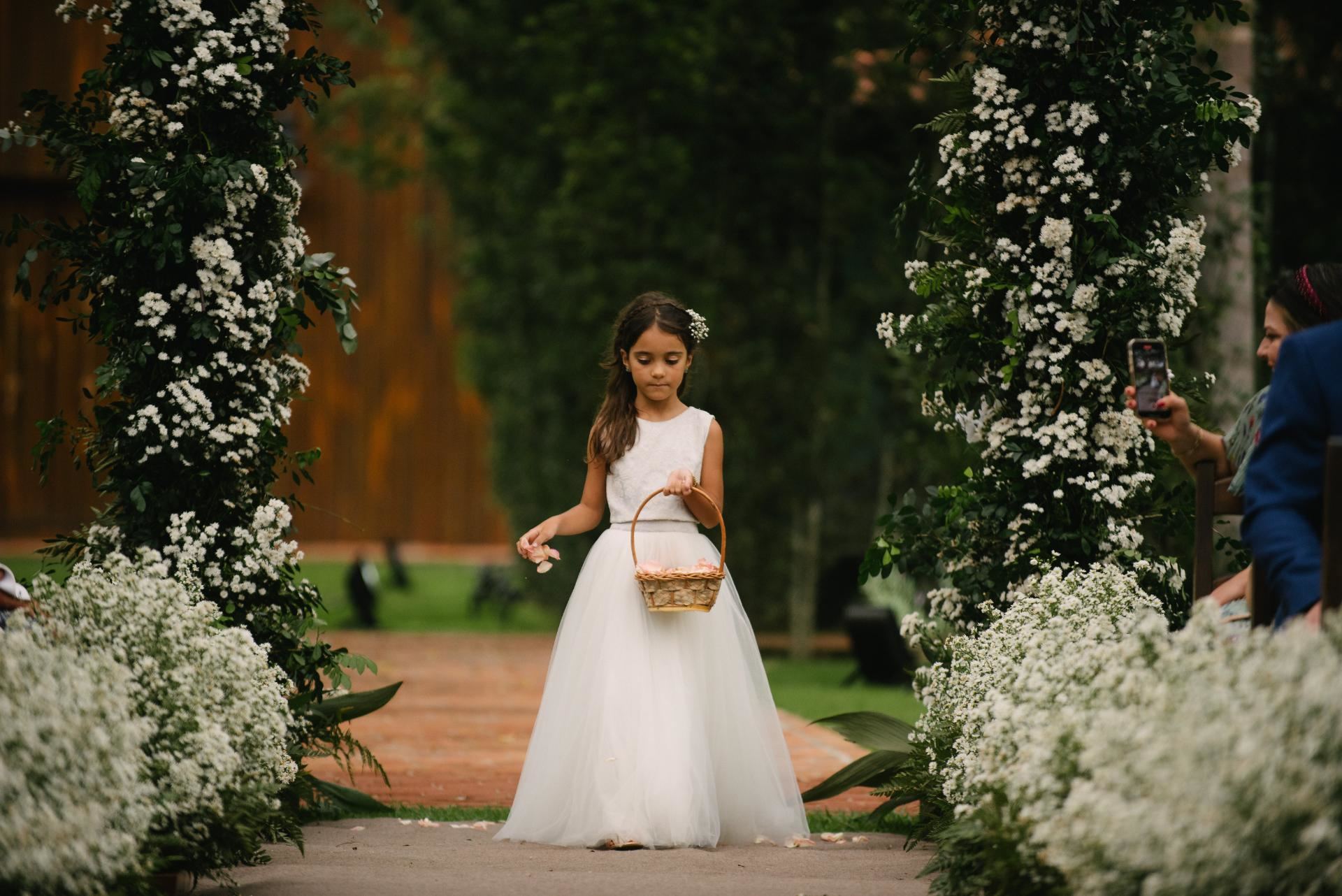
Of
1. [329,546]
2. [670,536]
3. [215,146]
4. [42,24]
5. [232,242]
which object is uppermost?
[42,24]

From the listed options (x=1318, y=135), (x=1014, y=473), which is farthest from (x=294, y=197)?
(x=1318, y=135)

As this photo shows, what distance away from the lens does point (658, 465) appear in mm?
5262

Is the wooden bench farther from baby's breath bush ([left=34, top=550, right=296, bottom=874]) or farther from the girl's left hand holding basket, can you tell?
baby's breath bush ([left=34, top=550, right=296, bottom=874])

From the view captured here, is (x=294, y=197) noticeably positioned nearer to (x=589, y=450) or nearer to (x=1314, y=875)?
(x=589, y=450)

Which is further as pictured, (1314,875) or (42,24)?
(42,24)

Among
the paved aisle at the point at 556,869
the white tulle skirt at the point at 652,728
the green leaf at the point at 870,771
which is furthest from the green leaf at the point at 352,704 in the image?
the green leaf at the point at 870,771

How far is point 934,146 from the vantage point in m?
11.9

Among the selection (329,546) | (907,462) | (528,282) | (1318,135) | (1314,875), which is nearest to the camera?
(1314,875)

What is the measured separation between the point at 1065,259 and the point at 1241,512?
1.18 metres

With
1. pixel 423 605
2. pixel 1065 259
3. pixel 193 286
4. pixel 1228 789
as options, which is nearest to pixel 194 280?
pixel 193 286

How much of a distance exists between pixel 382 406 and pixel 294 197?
2097 centimetres

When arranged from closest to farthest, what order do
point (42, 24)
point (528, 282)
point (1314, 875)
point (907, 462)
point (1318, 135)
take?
point (1314, 875) < point (1318, 135) < point (907, 462) < point (528, 282) < point (42, 24)

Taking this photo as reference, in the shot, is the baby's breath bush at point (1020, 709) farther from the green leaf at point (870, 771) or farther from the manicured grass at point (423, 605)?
the manicured grass at point (423, 605)

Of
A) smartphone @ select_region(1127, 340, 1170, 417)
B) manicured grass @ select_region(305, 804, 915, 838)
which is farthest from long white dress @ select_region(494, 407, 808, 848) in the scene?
smartphone @ select_region(1127, 340, 1170, 417)
